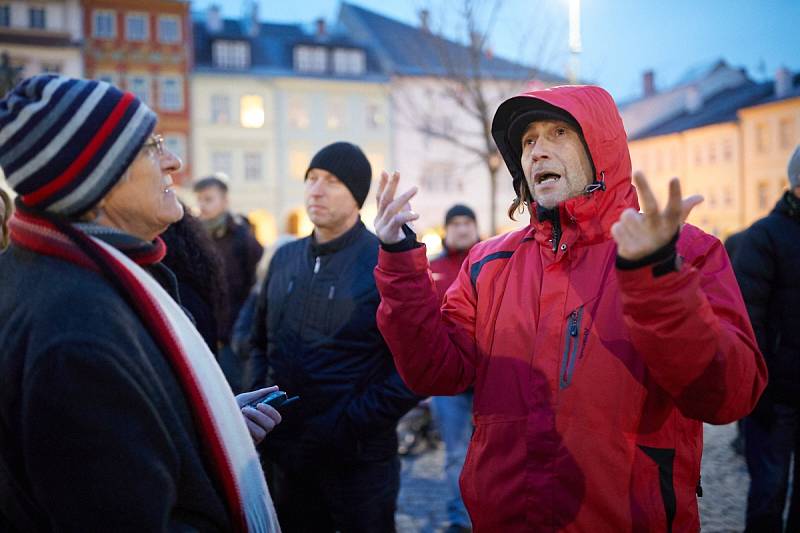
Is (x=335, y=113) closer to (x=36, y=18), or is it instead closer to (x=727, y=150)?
(x=36, y=18)

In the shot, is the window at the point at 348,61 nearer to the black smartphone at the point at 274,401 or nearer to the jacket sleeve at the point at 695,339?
Result: the black smartphone at the point at 274,401

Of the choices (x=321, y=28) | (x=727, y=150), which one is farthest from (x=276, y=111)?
(x=727, y=150)

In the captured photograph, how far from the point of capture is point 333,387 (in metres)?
3.49

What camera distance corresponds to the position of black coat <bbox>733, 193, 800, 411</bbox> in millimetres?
3719

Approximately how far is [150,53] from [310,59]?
28.1 feet

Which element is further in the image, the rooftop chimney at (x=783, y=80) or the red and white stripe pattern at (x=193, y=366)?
the rooftop chimney at (x=783, y=80)

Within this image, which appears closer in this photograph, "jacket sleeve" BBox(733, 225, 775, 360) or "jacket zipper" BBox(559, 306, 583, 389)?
"jacket zipper" BBox(559, 306, 583, 389)

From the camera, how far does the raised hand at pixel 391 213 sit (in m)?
2.34

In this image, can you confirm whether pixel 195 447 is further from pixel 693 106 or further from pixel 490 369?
pixel 693 106

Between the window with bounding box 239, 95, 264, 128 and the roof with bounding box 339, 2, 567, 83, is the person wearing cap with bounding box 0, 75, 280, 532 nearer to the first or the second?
the roof with bounding box 339, 2, 567, 83

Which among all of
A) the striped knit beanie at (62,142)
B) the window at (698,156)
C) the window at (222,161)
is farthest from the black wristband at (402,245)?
the window at (698,156)

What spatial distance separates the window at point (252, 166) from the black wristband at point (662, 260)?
118 ft

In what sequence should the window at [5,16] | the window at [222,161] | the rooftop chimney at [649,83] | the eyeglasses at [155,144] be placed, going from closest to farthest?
the eyeglasses at [155,144]
the window at [5,16]
the window at [222,161]
the rooftop chimney at [649,83]

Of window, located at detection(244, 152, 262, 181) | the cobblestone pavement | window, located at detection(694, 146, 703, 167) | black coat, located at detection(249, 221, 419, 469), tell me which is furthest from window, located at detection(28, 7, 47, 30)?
window, located at detection(694, 146, 703, 167)
